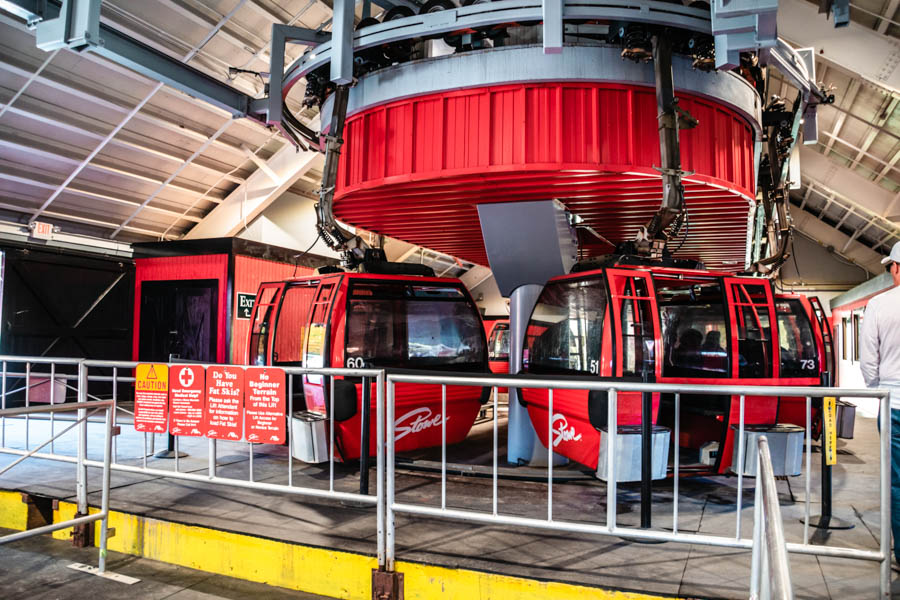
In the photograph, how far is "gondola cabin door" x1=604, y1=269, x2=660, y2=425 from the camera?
19.0 ft

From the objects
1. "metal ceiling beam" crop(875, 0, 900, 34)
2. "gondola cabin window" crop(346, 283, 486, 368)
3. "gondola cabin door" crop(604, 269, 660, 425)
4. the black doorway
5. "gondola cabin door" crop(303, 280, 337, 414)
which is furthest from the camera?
the black doorway

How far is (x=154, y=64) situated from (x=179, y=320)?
8769 mm

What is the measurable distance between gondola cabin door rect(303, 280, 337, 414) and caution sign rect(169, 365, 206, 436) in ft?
4.78

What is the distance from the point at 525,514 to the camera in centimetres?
529

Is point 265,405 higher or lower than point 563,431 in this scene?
higher

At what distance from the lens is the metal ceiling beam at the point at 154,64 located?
252 inches

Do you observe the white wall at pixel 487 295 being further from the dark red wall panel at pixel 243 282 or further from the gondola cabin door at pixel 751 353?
the gondola cabin door at pixel 751 353

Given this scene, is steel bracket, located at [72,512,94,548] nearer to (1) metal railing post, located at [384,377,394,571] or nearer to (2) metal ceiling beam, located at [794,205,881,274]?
(1) metal railing post, located at [384,377,394,571]

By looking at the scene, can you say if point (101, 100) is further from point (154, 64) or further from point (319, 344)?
point (319, 344)

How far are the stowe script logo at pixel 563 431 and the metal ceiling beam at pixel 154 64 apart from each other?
5628 millimetres

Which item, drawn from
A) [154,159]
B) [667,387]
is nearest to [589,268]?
[667,387]

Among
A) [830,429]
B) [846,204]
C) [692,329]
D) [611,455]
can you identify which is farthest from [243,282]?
[846,204]

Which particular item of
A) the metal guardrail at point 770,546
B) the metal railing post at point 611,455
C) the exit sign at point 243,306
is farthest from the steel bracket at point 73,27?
the exit sign at point 243,306

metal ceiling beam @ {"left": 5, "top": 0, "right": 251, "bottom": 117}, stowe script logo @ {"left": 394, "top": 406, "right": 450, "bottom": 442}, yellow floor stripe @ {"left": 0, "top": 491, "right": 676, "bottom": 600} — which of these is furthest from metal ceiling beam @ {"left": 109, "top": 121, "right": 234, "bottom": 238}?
yellow floor stripe @ {"left": 0, "top": 491, "right": 676, "bottom": 600}
